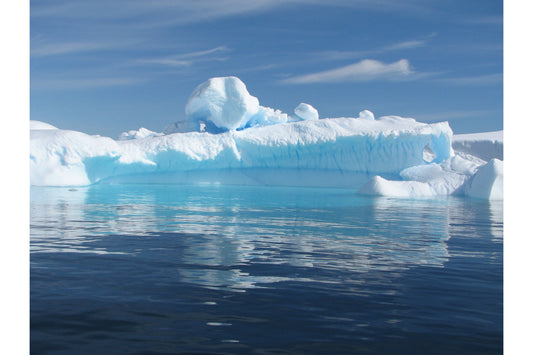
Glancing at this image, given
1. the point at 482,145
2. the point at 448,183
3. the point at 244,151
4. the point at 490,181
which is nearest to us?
the point at 490,181

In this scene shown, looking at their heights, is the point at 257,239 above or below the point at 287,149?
below

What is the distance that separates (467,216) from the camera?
34.8 ft

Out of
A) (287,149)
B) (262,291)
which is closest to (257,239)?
(262,291)

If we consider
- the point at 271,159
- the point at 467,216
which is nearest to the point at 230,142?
the point at 271,159

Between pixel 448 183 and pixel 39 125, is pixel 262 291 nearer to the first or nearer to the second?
pixel 448 183

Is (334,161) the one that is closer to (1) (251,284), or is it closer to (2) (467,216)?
(2) (467,216)

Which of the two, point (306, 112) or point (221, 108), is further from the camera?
point (306, 112)

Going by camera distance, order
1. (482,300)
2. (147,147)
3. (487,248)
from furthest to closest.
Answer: (147,147) → (487,248) → (482,300)

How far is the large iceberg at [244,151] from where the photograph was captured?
21031mm

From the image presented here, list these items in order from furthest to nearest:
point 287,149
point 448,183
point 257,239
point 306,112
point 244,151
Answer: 1. point 306,112
2. point 244,151
3. point 287,149
4. point 448,183
5. point 257,239

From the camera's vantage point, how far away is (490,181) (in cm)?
1725

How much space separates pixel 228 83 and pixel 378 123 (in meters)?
8.29

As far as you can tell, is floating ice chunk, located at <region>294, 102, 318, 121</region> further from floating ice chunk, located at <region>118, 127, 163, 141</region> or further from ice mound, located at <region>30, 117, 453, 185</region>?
floating ice chunk, located at <region>118, 127, 163, 141</region>

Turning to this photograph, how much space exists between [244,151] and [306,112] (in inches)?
352
